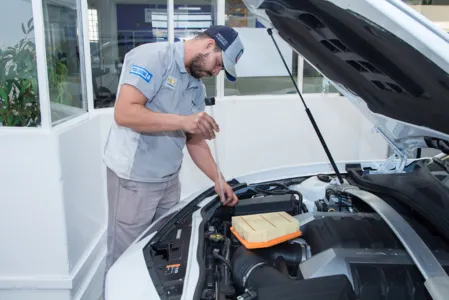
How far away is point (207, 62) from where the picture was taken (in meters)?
1.89

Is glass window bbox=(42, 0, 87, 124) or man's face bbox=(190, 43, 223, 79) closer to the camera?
man's face bbox=(190, 43, 223, 79)

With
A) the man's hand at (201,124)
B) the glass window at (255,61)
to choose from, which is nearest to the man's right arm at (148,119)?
the man's hand at (201,124)

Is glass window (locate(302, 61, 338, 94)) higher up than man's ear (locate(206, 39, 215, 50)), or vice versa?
man's ear (locate(206, 39, 215, 50))

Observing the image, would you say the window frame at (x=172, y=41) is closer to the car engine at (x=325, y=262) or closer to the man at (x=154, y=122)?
the man at (x=154, y=122)

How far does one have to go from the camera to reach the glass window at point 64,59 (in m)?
2.55

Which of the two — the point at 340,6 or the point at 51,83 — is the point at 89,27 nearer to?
the point at 51,83

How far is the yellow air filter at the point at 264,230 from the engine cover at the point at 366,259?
3.3 inches

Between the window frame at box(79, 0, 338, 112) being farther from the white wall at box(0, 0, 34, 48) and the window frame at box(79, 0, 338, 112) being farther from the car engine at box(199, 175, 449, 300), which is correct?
the car engine at box(199, 175, 449, 300)

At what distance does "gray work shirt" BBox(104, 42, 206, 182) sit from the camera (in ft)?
6.15

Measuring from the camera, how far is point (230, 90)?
427 centimetres

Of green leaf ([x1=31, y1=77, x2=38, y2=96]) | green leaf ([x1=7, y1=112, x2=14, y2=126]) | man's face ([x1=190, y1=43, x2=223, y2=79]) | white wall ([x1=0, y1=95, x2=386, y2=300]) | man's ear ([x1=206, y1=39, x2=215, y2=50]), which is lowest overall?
white wall ([x1=0, y1=95, x2=386, y2=300])

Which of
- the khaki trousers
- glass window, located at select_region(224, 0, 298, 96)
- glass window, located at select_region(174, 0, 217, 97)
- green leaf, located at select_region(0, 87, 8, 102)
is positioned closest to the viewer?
the khaki trousers

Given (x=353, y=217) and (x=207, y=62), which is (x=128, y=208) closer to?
(x=207, y=62)

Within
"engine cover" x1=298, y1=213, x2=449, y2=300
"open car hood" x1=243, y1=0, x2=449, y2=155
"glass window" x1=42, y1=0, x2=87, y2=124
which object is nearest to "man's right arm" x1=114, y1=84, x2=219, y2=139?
"open car hood" x1=243, y1=0, x2=449, y2=155
